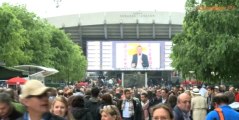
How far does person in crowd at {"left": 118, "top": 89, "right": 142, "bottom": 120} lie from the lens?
1653cm

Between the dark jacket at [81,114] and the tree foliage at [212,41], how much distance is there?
14.9m

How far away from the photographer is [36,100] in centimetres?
521

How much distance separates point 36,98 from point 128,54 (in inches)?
3453

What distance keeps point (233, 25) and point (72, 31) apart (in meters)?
94.0

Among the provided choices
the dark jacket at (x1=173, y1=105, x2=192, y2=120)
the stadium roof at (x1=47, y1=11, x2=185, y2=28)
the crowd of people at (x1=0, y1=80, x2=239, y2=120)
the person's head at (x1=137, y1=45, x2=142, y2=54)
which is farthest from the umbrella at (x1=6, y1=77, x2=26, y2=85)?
the stadium roof at (x1=47, y1=11, x2=185, y2=28)

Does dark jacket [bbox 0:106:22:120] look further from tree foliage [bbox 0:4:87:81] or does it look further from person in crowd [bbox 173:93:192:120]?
tree foliage [bbox 0:4:87:81]

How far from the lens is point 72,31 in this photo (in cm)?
11838

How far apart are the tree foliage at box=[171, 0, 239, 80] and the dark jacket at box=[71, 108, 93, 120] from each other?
1494 centimetres

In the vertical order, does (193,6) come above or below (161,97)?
above

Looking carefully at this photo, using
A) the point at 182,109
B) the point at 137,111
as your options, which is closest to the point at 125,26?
the point at 137,111

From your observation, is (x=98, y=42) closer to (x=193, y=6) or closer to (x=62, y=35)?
(x=62, y=35)

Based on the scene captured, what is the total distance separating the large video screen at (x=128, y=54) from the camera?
9269cm

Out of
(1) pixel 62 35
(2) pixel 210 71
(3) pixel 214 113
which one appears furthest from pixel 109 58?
(3) pixel 214 113

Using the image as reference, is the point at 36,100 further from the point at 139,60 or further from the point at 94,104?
the point at 139,60
